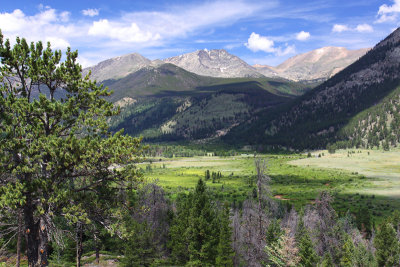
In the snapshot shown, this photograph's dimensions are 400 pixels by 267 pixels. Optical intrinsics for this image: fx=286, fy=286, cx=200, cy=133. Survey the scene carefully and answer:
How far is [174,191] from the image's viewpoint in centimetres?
13712

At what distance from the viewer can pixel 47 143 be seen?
16.4 m

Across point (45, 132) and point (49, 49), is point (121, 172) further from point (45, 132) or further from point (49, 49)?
point (49, 49)

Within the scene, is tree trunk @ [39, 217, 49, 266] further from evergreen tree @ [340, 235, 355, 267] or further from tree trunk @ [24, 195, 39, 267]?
evergreen tree @ [340, 235, 355, 267]

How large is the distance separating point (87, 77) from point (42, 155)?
604 cm

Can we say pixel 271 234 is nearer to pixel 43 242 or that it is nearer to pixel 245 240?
pixel 245 240

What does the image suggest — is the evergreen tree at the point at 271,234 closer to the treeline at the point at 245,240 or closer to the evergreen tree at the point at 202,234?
the treeline at the point at 245,240

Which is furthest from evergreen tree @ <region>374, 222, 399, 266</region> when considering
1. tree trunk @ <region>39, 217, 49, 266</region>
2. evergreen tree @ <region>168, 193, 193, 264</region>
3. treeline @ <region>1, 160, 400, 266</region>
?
tree trunk @ <region>39, 217, 49, 266</region>

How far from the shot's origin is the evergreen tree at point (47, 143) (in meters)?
16.2

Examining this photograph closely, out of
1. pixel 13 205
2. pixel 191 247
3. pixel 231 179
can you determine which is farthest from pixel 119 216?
pixel 231 179

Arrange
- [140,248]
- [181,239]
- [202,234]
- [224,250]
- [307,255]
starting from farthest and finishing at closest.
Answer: [181,239] < [140,248] < [224,250] < [202,234] < [307,255]

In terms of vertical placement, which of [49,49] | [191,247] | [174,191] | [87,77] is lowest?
[174,191]

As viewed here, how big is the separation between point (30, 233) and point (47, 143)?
5.48 metres

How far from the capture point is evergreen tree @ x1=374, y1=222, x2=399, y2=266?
155 feet

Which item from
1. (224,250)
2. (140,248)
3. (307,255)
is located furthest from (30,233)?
(307,255)
